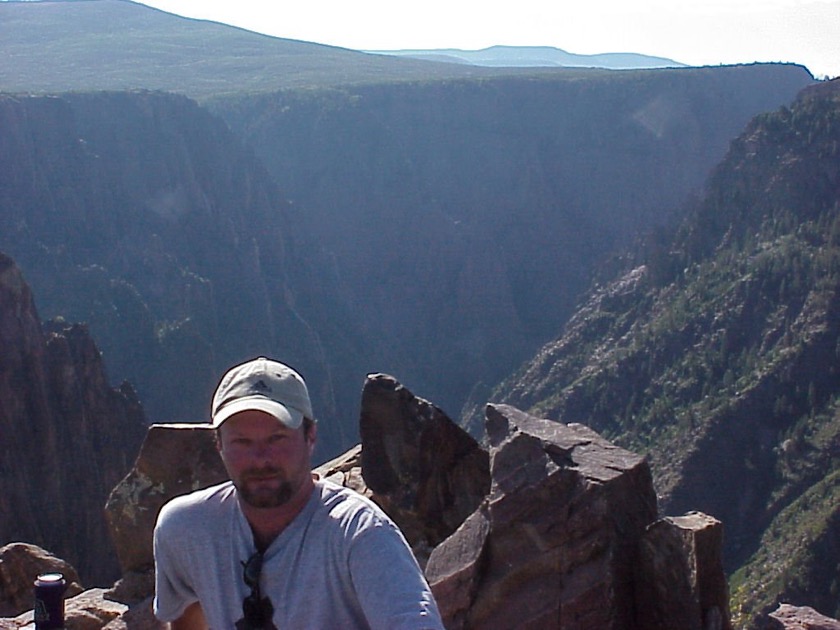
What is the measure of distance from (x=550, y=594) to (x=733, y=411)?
4711 centimetres

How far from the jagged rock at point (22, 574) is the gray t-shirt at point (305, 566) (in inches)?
291

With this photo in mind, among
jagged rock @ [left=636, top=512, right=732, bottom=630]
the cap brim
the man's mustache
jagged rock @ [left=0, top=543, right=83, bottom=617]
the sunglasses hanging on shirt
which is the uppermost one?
the cap brim

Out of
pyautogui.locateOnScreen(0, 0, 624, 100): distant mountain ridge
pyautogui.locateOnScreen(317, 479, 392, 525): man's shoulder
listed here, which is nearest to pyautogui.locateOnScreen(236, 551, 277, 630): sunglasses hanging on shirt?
pyautogui.locateOnScreen(317, 479, 392, 525): man's shoulder

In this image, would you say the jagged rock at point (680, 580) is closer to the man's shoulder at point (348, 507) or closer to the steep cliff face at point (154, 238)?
the man's shoulder at point (348, 507)

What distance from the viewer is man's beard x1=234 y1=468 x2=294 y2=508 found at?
443cm

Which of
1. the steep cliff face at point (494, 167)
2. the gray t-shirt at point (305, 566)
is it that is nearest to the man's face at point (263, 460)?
the gray t-shirt at point (305, 566)

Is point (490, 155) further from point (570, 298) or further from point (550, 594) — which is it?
point (550, 594)

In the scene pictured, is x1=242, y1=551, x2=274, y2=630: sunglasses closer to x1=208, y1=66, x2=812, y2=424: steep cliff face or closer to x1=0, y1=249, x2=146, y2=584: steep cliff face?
x1=0, y1=249, x2=146, y2=584: steep cliff face

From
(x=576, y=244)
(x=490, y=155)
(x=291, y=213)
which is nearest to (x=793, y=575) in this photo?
(x=291, y=213)

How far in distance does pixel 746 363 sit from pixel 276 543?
53.6 metres

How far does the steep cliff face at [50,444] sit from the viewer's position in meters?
31.2

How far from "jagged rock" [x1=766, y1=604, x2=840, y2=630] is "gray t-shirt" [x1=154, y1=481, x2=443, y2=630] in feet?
14.5

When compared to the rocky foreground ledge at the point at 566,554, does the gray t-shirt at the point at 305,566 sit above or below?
above

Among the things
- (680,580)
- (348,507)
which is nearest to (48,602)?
(348,507)
